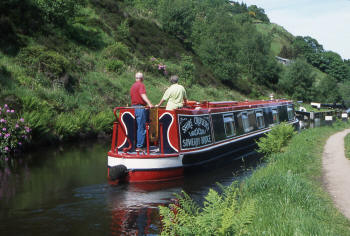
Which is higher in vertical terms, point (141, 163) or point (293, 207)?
point (141, 163)

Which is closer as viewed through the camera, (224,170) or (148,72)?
(224,170)

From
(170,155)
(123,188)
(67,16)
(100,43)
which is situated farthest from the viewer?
(100,43)

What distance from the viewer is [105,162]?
12.0 m

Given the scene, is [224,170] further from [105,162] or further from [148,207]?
[148,207]

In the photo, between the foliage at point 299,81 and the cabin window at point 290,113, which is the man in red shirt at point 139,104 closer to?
the cabin window at point 290,113

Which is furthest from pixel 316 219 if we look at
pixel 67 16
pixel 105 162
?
pixel 67 16

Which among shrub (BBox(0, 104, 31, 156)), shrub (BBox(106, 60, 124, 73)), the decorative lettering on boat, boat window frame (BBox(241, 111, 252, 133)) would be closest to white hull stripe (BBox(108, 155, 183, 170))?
the decorative lettering on boat

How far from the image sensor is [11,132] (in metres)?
12.7

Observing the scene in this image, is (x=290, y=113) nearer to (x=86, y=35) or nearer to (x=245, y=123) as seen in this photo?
(x=245, y=123)

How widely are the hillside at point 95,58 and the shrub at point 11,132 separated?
8.9 inches

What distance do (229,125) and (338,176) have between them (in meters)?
5.88

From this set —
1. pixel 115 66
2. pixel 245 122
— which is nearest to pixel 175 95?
pixel 245 122

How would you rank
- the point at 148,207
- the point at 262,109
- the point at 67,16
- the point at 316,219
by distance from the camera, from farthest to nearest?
the point at 67,16
the point at 262,109
the point at 148,207
the point at 316,219

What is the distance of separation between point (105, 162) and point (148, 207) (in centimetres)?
484
